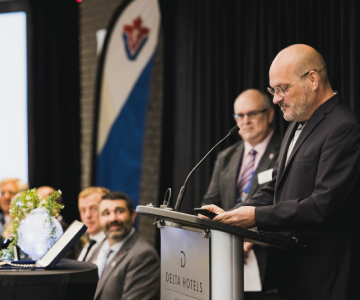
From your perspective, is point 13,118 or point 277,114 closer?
point 277,114

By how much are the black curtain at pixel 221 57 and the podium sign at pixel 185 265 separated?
1713 mm

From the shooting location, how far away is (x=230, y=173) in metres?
3.28

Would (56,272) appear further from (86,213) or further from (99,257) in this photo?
(86,213)

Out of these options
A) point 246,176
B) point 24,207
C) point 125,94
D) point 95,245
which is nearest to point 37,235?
point 24,207

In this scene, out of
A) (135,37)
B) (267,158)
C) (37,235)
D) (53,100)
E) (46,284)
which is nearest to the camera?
(46,284)

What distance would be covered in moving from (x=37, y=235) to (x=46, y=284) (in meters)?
0.30

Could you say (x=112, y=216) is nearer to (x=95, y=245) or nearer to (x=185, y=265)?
(x=95, y=245)

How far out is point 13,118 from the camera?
6211 mm

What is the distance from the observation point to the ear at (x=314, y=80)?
1.92 metres

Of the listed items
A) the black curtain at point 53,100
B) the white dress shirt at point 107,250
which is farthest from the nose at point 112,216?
the black curtain at point 53,100

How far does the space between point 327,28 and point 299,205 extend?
6.47 feet

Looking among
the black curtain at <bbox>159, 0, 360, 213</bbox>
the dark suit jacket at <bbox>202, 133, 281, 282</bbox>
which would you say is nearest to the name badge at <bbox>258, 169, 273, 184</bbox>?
the dark suit jacket at <bbox>202, 133, 281, 282</bbox>

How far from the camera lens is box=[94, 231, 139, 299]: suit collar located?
2.95 m

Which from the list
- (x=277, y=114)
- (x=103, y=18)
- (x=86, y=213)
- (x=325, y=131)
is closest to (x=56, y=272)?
(x=325, y=131)
